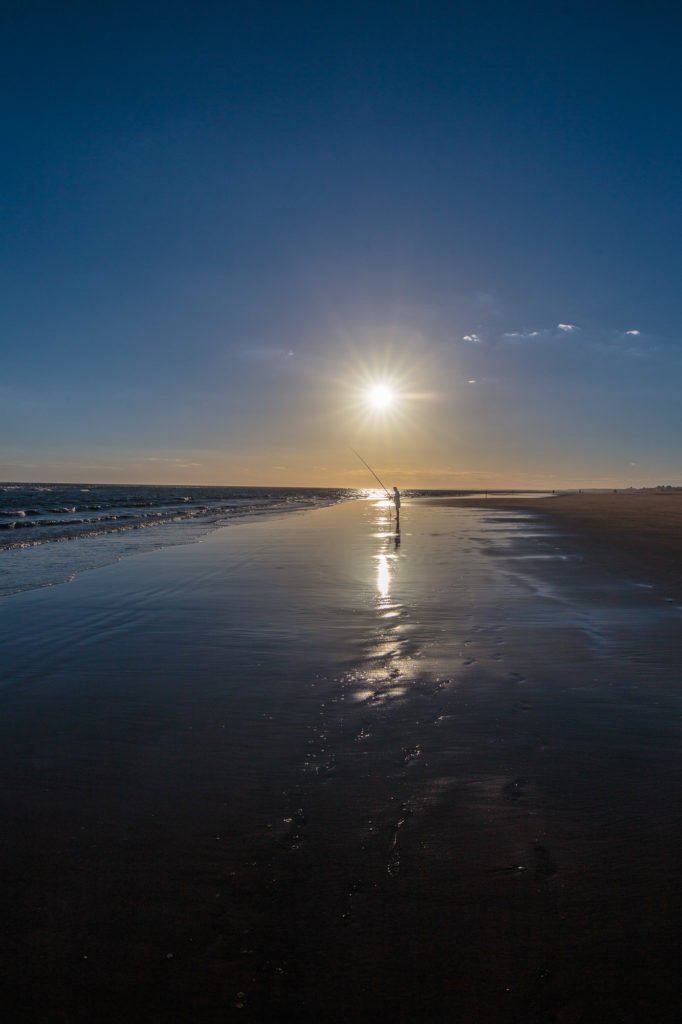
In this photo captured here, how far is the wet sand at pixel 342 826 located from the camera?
8.65 feet

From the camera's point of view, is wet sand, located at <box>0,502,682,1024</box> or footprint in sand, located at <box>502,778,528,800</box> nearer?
wet sand, located at <box>0,502,682,1024</box>

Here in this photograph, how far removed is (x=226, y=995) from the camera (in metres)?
2.57

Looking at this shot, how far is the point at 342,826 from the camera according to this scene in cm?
380

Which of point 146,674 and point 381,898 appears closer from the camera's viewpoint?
point 381,898

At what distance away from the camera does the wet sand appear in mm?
2637

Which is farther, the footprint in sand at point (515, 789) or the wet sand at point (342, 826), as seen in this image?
the footprint in sand at point (515, 789)

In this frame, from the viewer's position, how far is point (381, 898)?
312 centimetres

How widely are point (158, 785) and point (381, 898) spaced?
200 centimetres

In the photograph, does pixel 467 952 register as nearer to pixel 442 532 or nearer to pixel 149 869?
pixel 149 869

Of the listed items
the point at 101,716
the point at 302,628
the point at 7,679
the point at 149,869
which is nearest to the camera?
the point at 149,869

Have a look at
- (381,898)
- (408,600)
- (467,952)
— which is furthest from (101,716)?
(408,600)

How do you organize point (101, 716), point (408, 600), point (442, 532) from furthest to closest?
point (442, 532) → point (408, 600) → point (101, 716)

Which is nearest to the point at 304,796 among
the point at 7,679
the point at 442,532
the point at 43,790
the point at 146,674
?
the point at 43,790

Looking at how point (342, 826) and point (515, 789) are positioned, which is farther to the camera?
point (515, 789)
